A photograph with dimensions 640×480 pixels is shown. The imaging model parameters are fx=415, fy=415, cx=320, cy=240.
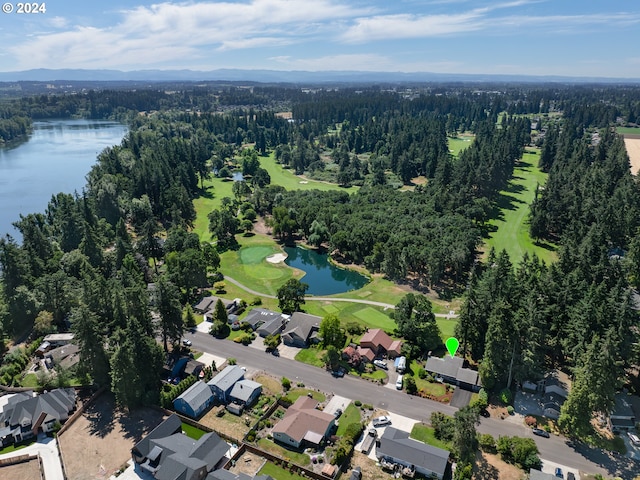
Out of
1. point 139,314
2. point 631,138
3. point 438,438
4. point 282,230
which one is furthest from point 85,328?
point 631,138

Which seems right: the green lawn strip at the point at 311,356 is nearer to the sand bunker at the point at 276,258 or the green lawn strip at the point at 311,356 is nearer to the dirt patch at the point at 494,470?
the dirt patch at the point at 494,470

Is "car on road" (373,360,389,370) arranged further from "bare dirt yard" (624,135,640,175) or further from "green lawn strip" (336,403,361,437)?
"bare dirt yard" (624,135,640,175)

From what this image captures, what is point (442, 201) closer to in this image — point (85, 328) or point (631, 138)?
point (85, 328)

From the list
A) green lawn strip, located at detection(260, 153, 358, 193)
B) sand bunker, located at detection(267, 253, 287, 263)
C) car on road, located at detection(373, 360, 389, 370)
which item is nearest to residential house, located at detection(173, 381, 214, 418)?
car on road, located at detection(373, 360, 389, 370)

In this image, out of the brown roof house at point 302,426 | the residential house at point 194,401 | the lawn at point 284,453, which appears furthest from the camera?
the residential house at point 194,401

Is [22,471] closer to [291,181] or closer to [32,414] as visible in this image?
[32,414]

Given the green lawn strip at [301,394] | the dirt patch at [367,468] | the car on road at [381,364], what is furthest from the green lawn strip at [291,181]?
the dirt patch at [367,468]
